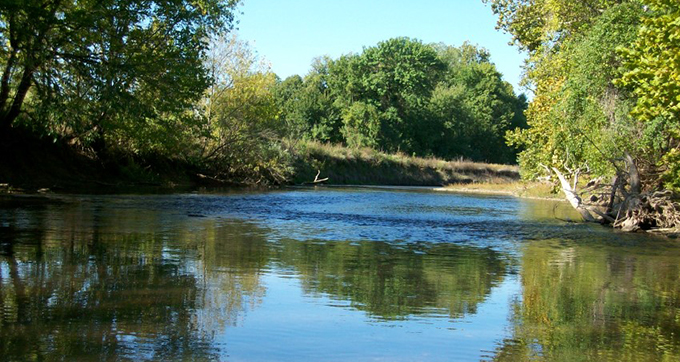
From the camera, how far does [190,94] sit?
3092 cm

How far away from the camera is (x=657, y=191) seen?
22.5m

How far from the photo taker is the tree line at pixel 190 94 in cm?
2577

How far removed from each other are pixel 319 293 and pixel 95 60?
19330 mm

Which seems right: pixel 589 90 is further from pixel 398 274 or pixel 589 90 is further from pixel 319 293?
pixel 319 293

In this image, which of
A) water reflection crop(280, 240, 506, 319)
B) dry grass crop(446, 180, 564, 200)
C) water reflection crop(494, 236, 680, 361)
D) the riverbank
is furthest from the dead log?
the riverbank

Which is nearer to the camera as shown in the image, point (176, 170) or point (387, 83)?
point (176, 170)

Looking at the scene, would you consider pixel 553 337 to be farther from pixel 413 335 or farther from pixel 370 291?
pixel 370 291

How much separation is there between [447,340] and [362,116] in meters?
71.5

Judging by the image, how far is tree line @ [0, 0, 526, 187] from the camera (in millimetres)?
25766

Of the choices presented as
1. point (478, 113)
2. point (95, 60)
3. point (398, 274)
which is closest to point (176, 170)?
point (95, 60)

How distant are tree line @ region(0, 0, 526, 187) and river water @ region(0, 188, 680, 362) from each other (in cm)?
786

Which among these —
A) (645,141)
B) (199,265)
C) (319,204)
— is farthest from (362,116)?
(199,265)

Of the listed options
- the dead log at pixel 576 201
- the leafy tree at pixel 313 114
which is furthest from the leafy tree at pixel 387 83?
the dead log at pixel 576 201

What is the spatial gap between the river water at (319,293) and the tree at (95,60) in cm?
736
